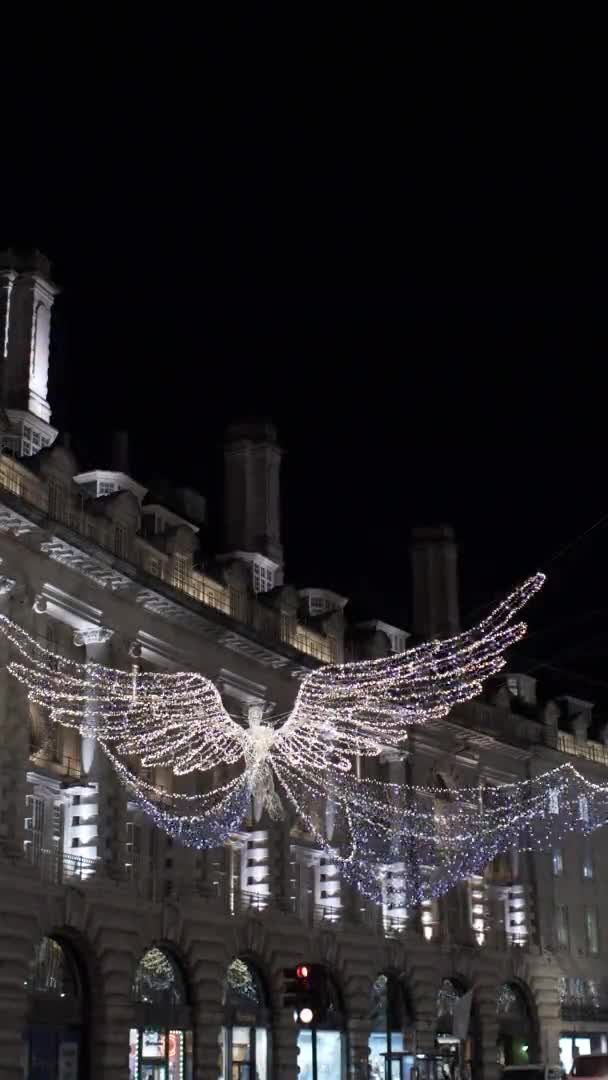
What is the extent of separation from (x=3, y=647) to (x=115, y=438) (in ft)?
41.8

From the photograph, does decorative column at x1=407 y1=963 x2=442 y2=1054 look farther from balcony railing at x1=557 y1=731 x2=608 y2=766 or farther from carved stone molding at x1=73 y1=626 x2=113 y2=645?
carved stone molding at x1=73 y1=626 x2=113 y2=645

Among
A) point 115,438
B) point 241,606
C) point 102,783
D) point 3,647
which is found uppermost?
point 115,438

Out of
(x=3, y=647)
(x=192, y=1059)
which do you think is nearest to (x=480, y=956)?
(x=192, y=1059)

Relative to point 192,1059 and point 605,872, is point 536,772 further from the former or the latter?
point 192,1059

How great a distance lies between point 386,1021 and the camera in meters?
49.6

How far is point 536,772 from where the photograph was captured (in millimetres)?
64188

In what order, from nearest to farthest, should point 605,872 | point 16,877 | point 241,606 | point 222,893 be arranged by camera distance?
point 16,877 < point 222,893 < point 241,606 < point 605,872

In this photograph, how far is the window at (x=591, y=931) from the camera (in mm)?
65875

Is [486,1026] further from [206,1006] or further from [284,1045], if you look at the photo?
[206,1006]

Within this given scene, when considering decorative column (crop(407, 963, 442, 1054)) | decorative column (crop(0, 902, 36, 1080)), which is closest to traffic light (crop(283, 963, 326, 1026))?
decorative column (crop(0, 902, 36, 1080))

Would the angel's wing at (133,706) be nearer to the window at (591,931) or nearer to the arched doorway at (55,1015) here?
the arched doorway at (55,1015)

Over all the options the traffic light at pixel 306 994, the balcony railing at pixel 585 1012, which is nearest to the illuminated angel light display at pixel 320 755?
the balcony railing at pixel 585 1012

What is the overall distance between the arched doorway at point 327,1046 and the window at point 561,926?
1718 centimetres

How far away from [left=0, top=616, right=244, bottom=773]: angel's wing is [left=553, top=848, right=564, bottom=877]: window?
2561 cm
